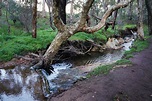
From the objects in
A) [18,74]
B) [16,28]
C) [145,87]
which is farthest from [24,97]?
[16,28]

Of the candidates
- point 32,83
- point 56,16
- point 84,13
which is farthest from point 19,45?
point 84,13

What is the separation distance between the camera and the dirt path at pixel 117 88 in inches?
234

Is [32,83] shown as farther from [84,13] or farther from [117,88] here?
[84,13]

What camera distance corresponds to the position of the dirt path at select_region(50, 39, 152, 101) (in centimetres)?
594

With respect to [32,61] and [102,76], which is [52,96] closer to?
[102,76]

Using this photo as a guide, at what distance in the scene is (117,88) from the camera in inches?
253

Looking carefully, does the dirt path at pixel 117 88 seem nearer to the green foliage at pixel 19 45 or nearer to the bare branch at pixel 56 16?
the bare branch at pixel 56 16

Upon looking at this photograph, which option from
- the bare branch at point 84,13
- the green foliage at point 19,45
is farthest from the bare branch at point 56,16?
the green foliage at point 19,45

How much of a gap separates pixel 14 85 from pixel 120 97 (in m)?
4.51

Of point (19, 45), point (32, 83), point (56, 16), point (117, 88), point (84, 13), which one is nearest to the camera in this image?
point (117, 88)

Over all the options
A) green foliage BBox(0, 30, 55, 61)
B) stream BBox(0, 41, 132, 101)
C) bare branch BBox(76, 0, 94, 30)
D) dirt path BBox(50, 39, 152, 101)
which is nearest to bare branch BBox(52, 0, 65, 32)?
bare branch BBox(76, 0, 94, 30)

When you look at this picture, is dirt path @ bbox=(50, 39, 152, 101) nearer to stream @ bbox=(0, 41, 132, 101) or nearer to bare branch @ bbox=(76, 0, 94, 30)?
stream @ bbox=(0, 41, 132, 101)

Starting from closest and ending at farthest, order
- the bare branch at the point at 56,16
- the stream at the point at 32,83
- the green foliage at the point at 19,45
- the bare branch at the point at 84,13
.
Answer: the stream at the point at 32,83 → the bare branch at the point at 56,16 → the bare branch at the point at 84,13 → the green foliage at the point at 19,45

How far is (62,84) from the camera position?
7.98m
